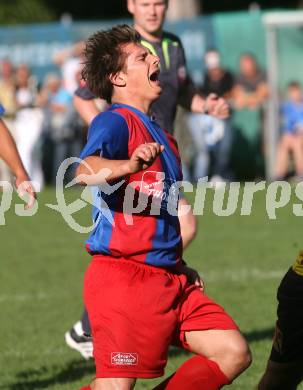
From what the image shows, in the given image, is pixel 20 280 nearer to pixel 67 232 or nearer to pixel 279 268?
pixel 279 268

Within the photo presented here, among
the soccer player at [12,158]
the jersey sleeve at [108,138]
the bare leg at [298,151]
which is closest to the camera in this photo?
the jersey sleeve at [108,138]

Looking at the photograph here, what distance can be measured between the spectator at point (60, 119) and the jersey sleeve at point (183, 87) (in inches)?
462

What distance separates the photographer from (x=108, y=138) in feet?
16.1

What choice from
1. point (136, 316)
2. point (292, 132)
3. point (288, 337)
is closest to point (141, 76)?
point (136, 316)

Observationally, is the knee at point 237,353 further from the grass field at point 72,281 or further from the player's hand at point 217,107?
the player's hand at point 217,107

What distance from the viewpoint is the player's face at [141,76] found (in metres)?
5.22

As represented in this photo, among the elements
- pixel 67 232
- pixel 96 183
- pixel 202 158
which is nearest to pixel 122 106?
pixel 96 183

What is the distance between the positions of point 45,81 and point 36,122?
4.55 feet

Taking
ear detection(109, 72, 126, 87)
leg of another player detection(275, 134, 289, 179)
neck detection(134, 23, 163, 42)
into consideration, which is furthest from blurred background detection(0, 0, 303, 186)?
ear detection(109, 72, 126, 87)

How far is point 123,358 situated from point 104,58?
1.37 m

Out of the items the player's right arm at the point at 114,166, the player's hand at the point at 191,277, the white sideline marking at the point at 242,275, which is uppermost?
the player's right arm at the point at 114,166

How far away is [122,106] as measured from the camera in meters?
5.19

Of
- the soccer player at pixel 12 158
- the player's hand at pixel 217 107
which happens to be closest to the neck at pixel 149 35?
the player's hand at pixel 217 107

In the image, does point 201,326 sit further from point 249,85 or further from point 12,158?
point 249,85
